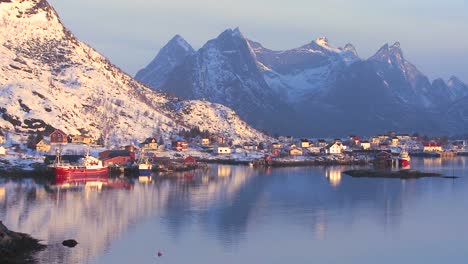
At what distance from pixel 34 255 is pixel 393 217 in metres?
30.0

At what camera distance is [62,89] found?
505ft

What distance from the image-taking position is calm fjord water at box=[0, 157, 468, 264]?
43.2 meters

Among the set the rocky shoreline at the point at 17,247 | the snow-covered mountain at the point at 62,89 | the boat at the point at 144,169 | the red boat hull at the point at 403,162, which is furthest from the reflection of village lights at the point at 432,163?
the rocky shoreline at the point at 17,247

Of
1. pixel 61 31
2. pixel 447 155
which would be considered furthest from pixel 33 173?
pixel 447 155

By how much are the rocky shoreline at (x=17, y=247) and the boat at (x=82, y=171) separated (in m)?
47.3

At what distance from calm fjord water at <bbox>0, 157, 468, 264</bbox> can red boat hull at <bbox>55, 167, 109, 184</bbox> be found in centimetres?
694

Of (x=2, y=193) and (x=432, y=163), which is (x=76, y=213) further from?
(x=432, y=163)

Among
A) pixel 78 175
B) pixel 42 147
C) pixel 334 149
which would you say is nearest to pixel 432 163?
pixel 334 149

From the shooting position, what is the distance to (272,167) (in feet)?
425

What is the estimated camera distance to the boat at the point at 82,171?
92312mm

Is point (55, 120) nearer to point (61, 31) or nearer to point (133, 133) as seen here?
point (133, 133)

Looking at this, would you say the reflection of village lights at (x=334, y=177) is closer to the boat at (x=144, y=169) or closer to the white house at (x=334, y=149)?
the boat at (x=144, y=169)

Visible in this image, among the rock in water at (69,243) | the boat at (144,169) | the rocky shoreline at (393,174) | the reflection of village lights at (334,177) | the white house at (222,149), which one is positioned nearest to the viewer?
the rock in water at (69,243)

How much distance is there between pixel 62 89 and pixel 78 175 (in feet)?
204
